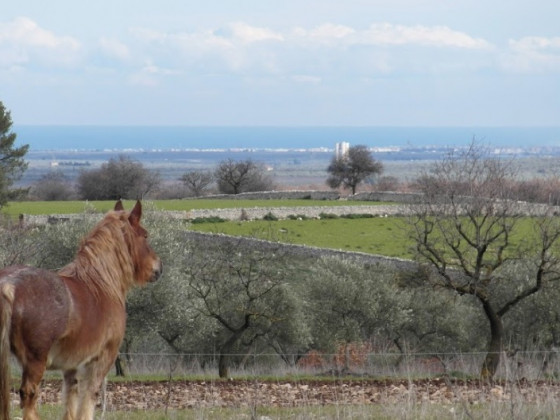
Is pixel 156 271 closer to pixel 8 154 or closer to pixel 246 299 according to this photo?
pixel 246 299

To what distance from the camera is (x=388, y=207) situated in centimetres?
6825

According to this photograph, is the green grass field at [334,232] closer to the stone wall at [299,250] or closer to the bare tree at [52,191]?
the stone wall at [299,250]

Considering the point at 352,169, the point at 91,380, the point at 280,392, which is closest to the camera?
the point at 91,380

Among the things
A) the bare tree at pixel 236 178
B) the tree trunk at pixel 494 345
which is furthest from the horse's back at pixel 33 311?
the bare tree at pixel 236 178

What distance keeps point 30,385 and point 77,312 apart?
72cm

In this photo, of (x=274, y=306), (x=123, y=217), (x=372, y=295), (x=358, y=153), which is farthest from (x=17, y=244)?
(x=358, y=153)

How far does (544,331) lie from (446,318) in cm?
351

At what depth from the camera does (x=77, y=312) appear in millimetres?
8172

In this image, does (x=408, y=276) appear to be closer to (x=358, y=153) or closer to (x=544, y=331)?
(x=544, y=331)

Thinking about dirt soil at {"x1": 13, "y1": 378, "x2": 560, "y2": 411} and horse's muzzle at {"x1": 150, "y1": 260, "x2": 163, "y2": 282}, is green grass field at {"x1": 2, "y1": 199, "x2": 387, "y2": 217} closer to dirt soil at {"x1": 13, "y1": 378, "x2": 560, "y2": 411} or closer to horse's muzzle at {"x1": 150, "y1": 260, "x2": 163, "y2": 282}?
dirt soil at {"x1": 13, "y1": 378, "x2": 560, "y2": 411}

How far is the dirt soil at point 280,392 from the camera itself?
14.5 meters

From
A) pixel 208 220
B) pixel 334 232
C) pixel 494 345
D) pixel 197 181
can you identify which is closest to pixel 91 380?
pixel 494 345

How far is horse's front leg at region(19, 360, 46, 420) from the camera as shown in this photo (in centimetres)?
792

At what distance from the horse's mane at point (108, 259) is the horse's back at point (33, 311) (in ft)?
1.84
